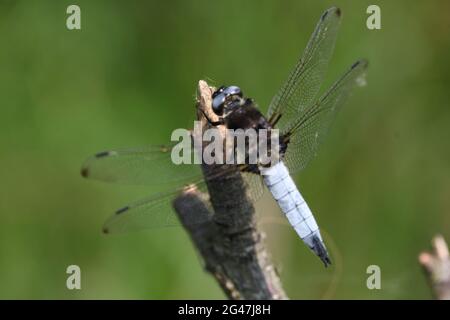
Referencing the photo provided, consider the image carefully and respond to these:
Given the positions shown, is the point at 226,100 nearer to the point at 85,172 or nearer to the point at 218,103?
the point at 218,103

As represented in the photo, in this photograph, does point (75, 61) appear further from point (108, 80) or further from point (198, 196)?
point (198, 196)

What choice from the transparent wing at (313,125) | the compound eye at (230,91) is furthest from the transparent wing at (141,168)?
the transparent wing at (313,125)

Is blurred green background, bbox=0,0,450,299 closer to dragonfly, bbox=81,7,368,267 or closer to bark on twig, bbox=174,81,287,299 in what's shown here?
dragonfly, bbox=81,7,368,267

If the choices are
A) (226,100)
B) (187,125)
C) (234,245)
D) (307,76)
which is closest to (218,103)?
(226,100)

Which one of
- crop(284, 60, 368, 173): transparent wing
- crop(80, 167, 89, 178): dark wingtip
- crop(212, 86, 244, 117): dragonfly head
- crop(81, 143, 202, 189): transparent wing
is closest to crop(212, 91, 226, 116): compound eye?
crop(212, 86, 244, 117): dragonfly head

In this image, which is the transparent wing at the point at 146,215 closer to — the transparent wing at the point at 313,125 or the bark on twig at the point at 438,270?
the transparent wing at the point at 313,125
